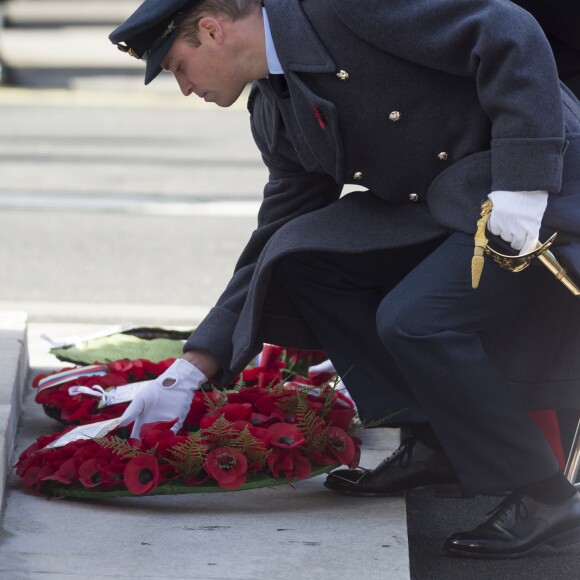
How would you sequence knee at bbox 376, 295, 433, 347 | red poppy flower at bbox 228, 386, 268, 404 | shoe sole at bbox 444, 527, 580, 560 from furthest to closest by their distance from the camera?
red poppy flower at bbox 228, 386, 268, 404 → shoe sole at bbox 444, 527, 580, 560 → knee at bbox 376, 295, 433, 347

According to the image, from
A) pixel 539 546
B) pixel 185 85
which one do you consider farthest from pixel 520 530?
pixel 185 85

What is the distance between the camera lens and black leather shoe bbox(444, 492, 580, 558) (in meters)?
2.91

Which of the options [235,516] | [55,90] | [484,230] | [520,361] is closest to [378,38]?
[484,230]

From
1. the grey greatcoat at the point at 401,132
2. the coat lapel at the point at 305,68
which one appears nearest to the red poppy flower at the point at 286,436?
the grey greatcoat at the point at 401,132

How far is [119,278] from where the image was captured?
6.17m

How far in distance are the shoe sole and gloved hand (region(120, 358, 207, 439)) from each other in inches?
29.1

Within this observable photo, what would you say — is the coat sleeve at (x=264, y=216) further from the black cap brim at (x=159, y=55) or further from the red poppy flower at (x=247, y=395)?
the black cap brim at (x=159, y=55)

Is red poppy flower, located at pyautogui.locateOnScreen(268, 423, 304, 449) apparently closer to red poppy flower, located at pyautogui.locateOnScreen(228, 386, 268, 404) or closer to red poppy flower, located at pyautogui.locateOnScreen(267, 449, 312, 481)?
red poppy flower, located at pyautogui.locateOnScreen(267, 449, 312, 481)

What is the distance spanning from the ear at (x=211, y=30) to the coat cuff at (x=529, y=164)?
66cm

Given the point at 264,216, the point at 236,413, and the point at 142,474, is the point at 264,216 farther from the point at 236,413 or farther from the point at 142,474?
the point at 142,474

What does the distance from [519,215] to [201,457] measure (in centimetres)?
89

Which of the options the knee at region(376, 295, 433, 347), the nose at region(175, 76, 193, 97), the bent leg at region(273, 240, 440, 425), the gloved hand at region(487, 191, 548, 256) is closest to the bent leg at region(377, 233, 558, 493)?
the knee at region(376, 295, 433, 347)

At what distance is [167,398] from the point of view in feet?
10.5

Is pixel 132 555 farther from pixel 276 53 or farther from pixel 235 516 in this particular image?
pixel 276 53
